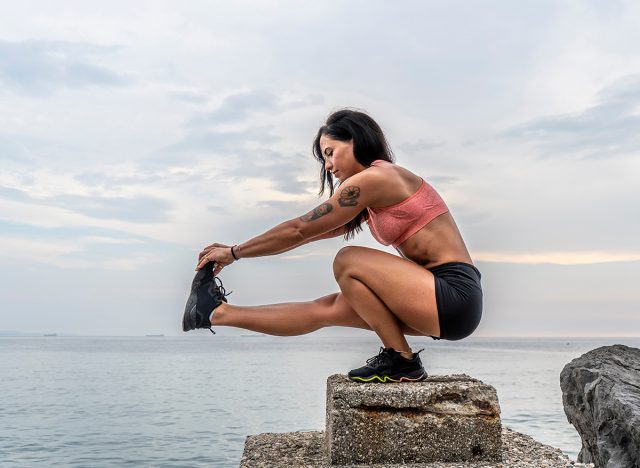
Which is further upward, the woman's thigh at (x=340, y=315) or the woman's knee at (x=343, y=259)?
the woman's knee at (x=343, y=259)

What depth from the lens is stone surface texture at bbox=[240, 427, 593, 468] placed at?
388cm

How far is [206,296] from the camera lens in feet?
13.5

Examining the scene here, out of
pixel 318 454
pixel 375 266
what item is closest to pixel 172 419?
pixel 318 454

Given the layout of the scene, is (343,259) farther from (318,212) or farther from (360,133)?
(360,133)

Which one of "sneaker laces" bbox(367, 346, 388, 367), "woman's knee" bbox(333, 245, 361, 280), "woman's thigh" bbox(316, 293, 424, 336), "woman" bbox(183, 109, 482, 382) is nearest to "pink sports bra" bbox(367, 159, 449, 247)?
"woman" bbox(183, 109, 482, 382)

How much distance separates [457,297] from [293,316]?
3.31 ft

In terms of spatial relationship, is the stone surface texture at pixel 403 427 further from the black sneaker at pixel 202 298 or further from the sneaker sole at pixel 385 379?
the black sneaker at pixel 202 298

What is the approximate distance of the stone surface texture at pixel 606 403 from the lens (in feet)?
13.8

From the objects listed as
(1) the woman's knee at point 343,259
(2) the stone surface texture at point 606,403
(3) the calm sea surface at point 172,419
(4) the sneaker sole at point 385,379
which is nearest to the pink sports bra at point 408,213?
(1) the woman's knee at point 343,259

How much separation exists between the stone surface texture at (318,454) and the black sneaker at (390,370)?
1.66 feet

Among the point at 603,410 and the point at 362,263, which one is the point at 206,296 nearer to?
the point at 362,263

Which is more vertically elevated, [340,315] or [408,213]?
[408,213]

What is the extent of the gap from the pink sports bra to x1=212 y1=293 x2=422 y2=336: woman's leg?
53cm

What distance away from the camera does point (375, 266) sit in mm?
3865
